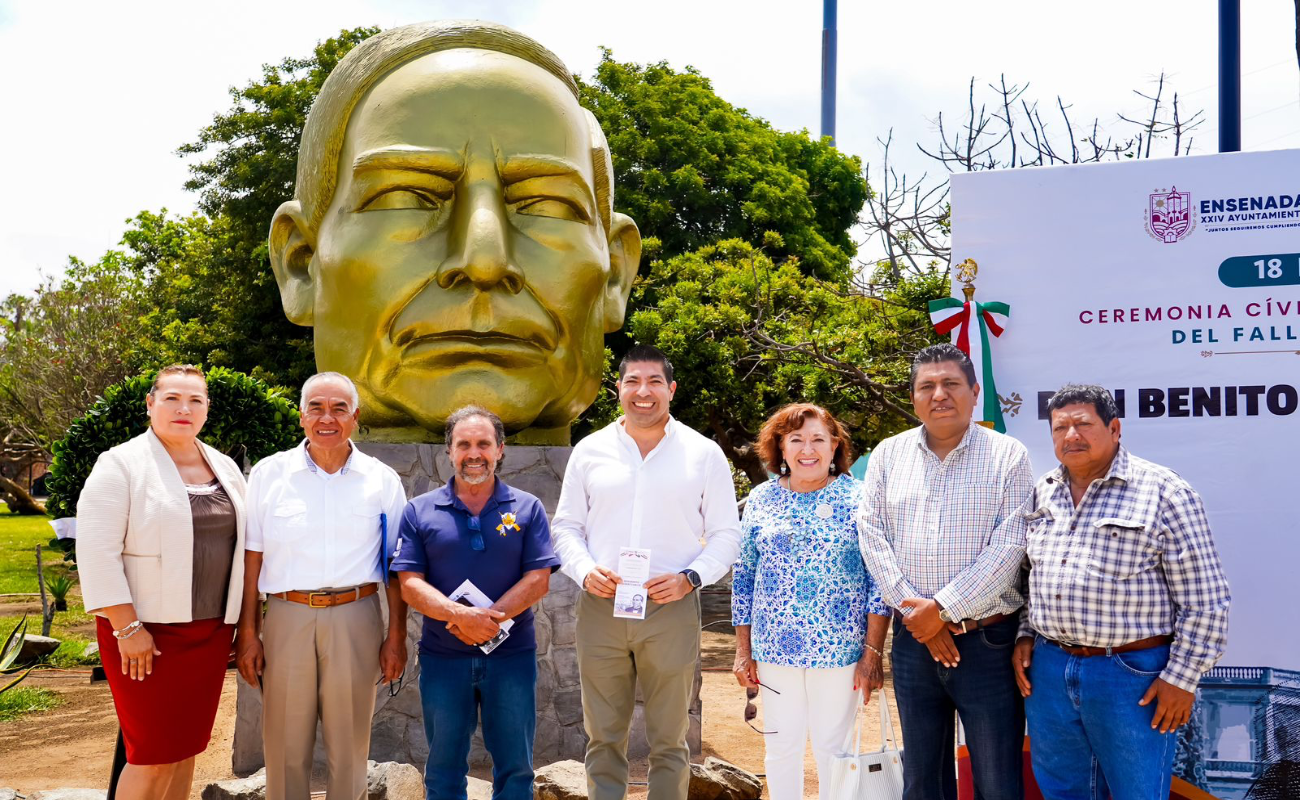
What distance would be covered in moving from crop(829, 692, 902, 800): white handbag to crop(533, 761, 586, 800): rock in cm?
144

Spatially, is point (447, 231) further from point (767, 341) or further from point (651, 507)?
point (767, 341)

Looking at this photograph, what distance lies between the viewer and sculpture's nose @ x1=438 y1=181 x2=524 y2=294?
5203 millimetres

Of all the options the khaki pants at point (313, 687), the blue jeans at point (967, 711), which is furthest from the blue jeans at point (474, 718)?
the blue jeans at point (967, 711)

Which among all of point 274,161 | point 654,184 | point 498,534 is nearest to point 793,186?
point 654,184

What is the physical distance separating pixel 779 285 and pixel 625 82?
600 cm

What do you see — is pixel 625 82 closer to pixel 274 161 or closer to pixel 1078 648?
pixel 274 161

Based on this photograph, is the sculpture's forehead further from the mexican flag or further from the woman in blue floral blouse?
the woman in blue floral blouse

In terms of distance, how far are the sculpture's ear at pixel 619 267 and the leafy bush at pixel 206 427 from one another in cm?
194

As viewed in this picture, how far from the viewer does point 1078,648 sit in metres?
3.24

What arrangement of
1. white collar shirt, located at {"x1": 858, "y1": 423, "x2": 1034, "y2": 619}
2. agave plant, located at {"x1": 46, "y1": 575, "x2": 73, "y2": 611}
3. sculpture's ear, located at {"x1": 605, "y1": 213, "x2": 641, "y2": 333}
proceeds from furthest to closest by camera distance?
agave plant, located at {"x1": 46, "y1": 575, "x2": 73, "y2": 611} → sculpture's ear, located at {"x1": 605, "y1": 213, "x2": 641, "y2": 333} → white collar shirt, located at {"x1": 858, "y1": 423, "x2": 1034, "y2": 619}

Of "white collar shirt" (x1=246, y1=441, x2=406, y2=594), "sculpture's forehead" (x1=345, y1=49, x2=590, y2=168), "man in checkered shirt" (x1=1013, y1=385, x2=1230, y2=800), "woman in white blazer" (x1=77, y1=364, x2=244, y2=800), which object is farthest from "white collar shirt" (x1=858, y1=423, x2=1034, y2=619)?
"sculpture's forehead" (x1=345, y1=49, x2=590, y2=168)

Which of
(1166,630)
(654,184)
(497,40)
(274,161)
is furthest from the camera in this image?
(654,184)

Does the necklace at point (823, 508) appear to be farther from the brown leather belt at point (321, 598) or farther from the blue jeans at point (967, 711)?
the brown leather belt at point (321, 598)

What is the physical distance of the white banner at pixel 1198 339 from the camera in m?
4.06
